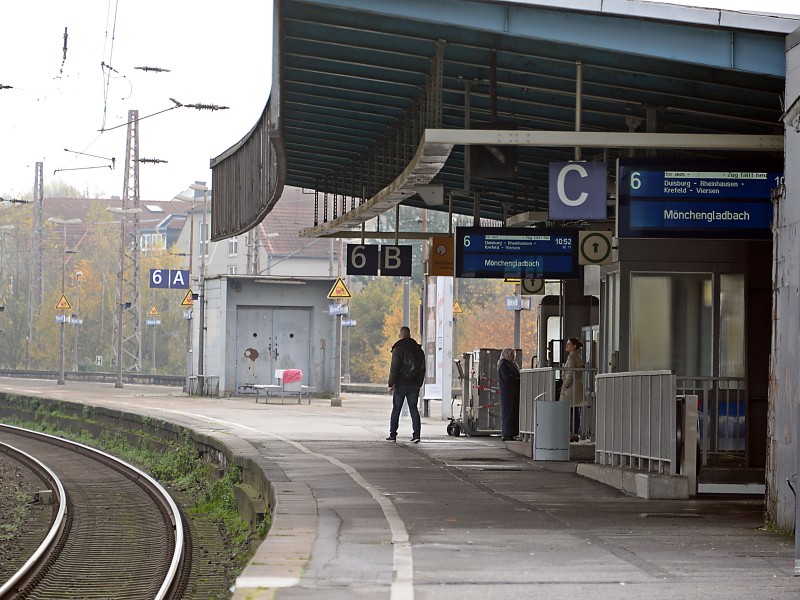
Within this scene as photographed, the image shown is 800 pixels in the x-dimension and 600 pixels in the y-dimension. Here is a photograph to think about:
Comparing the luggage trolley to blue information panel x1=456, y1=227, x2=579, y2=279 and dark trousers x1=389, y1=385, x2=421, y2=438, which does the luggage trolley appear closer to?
dark trousers x1=389, y1=385, x2=421, y2=438

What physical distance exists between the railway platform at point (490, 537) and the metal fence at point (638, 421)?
42 cm

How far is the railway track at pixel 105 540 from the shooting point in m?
12.0

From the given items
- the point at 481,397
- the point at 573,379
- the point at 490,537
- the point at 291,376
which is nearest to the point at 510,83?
the point at 573,379

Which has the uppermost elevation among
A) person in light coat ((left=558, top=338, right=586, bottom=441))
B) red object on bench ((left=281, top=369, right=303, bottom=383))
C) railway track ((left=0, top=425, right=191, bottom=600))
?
person in light coat ((left=558, top=338, right=586, bottom=441))

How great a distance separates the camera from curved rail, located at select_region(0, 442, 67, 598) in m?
11.8

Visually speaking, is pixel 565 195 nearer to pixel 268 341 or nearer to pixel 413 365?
pixel 413 365

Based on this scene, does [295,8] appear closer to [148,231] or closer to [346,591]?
[346,591]

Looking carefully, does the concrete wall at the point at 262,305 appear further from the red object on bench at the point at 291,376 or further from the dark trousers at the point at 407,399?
the dark trousers at the point at 407,399

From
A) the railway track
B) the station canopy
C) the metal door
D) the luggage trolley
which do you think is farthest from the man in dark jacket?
the metal door

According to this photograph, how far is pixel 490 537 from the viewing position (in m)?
10.2

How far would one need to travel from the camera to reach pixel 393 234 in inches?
858

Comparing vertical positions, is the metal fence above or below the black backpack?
below

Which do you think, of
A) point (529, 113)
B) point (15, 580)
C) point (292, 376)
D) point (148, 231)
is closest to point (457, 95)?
point (529, 113)

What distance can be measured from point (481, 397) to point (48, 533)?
919 cm
